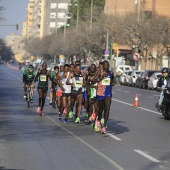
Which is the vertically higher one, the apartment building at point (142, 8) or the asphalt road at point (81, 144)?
the apartment building at point (142, 8)

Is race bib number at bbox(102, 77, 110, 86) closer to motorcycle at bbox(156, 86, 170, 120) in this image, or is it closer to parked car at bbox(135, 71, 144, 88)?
motorcycle at bbox(156, 86, 170, 120)

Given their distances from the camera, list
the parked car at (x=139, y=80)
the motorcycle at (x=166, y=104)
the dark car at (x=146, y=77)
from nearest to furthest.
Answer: the motorcycle at (x=166, y=104)
the dark car at (x=146, y=77)
the parked car at (x=139, y=80)

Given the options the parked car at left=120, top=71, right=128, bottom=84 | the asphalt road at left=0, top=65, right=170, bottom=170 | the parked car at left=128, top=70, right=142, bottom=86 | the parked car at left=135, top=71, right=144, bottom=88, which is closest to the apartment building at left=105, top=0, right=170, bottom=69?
the parked car at left=120, top=71, right=128, bottom=84

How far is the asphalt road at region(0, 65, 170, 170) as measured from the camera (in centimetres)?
1347

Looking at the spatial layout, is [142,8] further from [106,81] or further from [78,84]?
[106,81]

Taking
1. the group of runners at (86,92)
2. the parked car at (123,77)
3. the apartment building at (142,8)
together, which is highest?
the apartment building at (142,8)

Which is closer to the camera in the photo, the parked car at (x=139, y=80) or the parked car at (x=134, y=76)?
the parked car at (x=139, y=80)

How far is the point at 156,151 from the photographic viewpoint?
1602 centimetres

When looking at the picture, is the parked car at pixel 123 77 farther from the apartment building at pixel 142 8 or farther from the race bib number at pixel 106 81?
the race bib number at pixel 106 81

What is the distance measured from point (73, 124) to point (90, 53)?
89424mm

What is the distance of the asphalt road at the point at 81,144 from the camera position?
44.2ft

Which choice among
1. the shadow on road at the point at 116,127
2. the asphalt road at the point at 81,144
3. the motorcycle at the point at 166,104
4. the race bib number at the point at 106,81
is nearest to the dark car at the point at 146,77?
the asphalt road at the point at 81,144

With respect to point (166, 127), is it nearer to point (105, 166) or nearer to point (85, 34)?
point (105, 166)

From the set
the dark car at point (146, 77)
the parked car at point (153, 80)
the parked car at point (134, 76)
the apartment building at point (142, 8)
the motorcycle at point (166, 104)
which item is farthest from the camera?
the apartment building at point (142, 8)
